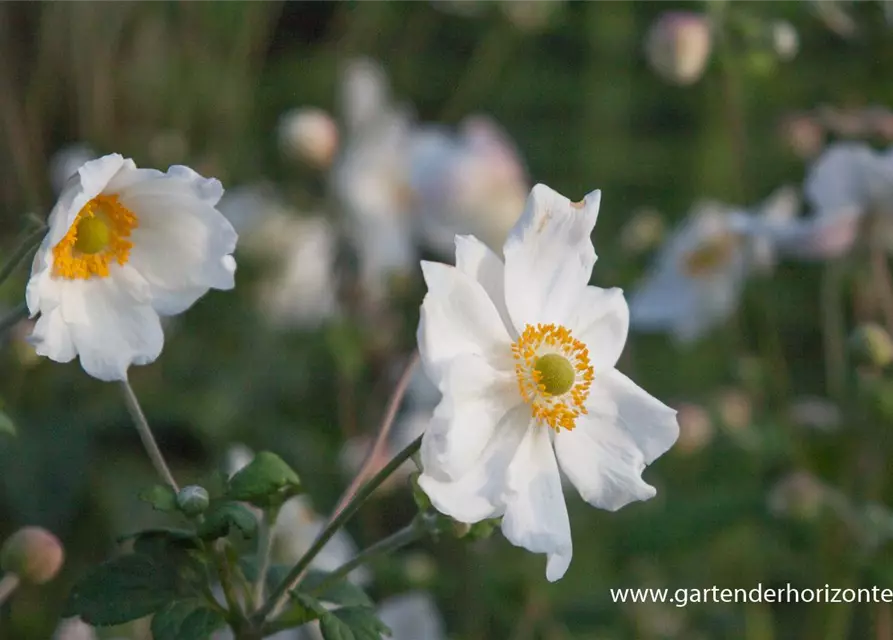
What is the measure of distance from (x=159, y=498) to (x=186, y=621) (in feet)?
0.18

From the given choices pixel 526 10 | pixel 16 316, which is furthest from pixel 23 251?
pixel 526 10

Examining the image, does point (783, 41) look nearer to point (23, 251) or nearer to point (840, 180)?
point (840, 180)

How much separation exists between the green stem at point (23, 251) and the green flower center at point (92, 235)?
45mm

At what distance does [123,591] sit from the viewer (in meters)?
0.50

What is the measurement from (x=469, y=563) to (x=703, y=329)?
1.19 ft

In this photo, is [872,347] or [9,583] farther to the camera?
[872,347]

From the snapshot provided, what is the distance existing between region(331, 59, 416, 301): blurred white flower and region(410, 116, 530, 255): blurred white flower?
0.17 feet

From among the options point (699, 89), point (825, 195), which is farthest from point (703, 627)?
point (699, 89)

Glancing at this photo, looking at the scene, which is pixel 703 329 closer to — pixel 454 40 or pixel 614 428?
pixel 614 428

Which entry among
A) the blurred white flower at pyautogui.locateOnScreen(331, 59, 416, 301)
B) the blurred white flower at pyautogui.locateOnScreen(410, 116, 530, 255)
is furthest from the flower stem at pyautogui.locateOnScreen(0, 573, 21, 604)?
the blurred white flower at pyautogui.locateOnScreen(331, 59, 416, 301)

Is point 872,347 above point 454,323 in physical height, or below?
below

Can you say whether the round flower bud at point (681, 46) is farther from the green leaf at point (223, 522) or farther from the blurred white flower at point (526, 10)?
the green leaf at point (223, 522)

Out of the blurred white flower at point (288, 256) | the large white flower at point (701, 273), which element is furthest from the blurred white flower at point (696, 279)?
the blurred white flower at point (288, 256)

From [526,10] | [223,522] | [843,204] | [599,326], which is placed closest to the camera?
[223,522]
